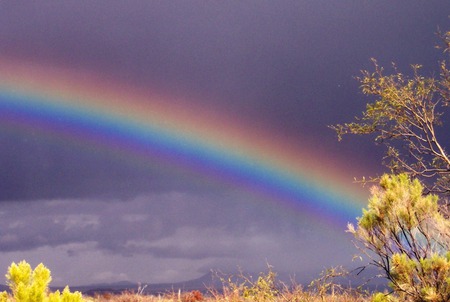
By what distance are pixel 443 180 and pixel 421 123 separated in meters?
2.00

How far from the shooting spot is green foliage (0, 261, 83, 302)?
6000 millimetres

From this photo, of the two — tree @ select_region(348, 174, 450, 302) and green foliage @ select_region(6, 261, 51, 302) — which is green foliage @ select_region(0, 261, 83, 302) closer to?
green foliage @ select_region(6, 261, 51, 302)

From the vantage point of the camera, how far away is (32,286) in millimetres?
6031

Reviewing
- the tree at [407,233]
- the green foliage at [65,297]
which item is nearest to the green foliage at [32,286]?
the green foliage at [65,297]

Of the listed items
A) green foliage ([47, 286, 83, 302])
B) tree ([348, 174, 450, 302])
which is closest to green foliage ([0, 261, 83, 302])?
green foliage ([47, 286, 83, 302])

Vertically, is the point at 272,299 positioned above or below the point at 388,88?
below

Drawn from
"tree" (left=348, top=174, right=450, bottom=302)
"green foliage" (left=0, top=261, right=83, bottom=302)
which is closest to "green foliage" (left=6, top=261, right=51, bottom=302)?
"green foliage" (left=0, top=261, right=83, bottom=302)

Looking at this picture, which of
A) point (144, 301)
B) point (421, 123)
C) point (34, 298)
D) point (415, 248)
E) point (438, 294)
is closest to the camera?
point (34, 298)

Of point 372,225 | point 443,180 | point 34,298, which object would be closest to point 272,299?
point 372,225

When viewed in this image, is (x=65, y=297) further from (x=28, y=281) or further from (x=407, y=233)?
(x=407, y=233)

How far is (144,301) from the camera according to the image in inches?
748

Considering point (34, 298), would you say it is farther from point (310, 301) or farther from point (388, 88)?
point (388, 88)

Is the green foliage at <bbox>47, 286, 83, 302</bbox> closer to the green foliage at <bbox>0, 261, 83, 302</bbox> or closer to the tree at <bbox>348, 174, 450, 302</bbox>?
the green foliage at <bbox>0, 261, 83, 302</bbox>

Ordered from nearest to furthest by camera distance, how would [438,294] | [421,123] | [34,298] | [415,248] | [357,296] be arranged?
[34,298], [438,294], [415,248], [357,296], [421,123]
